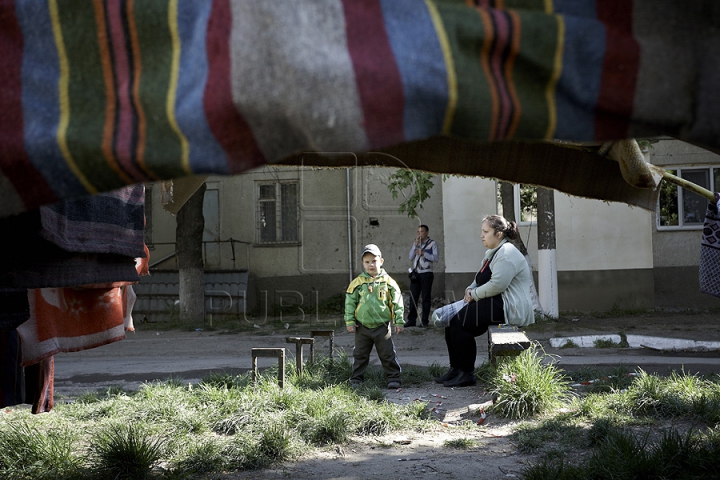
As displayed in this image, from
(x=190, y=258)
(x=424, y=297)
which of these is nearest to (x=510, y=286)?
(x=424, y=297)

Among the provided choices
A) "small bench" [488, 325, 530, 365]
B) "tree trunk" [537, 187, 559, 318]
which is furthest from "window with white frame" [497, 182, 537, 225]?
"small bench" [488, 325, 530, 365]

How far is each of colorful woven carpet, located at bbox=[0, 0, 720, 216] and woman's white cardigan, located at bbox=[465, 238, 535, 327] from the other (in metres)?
5.38

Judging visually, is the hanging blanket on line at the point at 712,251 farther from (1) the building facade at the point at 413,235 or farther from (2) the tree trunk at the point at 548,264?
(1) the building facade at the point at 413,235

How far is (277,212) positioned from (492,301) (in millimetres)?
13150

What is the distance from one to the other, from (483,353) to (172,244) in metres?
12.5

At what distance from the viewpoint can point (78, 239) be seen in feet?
8.84

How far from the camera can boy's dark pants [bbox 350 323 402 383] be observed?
7.02m

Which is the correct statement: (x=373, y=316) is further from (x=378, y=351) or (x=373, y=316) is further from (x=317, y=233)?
(x=317, y=233)

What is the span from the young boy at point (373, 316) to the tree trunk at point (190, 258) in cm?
871

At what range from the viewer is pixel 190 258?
1517cm

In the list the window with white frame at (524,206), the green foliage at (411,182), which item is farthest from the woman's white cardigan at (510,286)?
the window with white frame at (524,206)

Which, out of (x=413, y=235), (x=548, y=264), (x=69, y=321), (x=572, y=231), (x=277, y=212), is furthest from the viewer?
(x=277, y=212)

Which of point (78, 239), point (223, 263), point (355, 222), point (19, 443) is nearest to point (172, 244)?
point (223, 263)

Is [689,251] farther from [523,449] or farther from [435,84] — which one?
[435,84]
